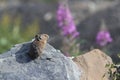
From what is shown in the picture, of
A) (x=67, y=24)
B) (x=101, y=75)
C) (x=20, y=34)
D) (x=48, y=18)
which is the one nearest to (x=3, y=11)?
(x=48, y=18)

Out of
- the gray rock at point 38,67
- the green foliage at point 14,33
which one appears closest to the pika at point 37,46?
the gray rock at point 38,67

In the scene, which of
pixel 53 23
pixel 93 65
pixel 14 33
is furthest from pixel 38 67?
pixel 53 23

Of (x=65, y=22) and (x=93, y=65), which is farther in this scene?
(x=65, y=22)

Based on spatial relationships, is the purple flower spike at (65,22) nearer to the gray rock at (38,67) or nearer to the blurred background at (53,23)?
the blurred background at (53,23)

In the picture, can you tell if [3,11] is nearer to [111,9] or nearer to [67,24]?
[111,9]

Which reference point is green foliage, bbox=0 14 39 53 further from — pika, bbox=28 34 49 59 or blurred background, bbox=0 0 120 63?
pika, bbox=28 34 49 59

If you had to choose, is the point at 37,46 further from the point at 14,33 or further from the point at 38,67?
the point at 14,33

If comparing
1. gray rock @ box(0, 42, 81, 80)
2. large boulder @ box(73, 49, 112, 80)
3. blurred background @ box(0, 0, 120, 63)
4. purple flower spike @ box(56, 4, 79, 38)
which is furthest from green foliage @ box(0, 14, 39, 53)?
gray rock @ box(0, 42, 81, 80)
